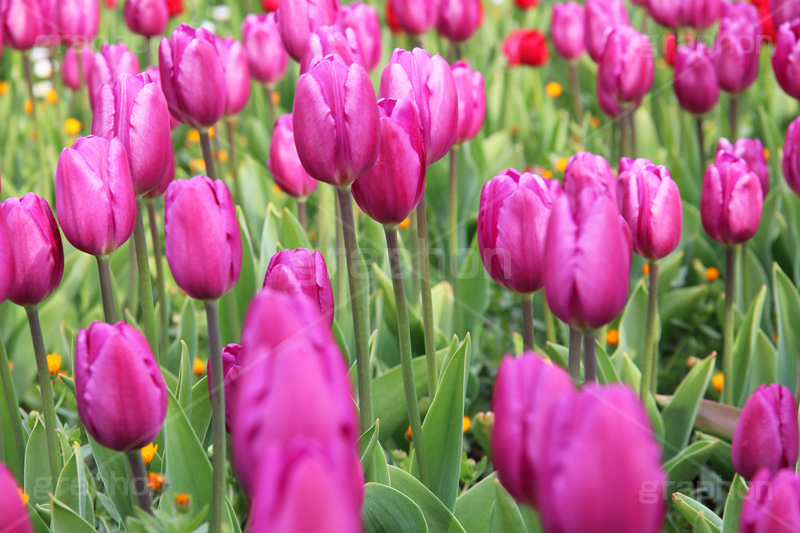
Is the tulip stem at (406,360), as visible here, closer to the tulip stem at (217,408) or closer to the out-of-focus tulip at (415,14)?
the tulip stem at (217,408)

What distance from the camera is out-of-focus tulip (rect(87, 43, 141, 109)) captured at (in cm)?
195

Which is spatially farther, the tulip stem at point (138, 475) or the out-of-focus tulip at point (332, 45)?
the out-of-focus tulip at point (332, 45)

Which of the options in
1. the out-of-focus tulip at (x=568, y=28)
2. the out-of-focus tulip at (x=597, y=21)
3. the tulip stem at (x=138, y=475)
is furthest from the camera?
the out-of-focus tulip at (x=568, y=28)

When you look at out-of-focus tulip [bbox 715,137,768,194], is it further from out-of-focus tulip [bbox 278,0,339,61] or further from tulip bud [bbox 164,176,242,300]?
tulip bud [bbox 164,176,242,300]

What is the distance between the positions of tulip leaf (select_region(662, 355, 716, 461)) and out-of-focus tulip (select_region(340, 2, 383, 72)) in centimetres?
124

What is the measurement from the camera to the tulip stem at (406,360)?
4.10 feet

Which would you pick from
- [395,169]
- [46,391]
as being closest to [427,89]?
[395,169]

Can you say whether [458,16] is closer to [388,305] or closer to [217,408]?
[388,305]

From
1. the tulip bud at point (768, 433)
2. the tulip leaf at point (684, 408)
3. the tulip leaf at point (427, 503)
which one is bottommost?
the tulip leaf at point (684, 408)

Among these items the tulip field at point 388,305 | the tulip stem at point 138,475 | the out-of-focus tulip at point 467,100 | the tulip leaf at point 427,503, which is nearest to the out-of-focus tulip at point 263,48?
the tulip field at point 388,305

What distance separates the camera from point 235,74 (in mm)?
2047

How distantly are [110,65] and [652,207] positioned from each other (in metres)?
1.35

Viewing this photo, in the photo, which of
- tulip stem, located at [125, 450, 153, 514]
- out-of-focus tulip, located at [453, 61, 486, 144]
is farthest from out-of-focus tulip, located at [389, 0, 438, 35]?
tulip stem, located at [125, 450, 153, 514]

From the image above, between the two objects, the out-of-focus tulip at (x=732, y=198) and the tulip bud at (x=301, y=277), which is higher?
the tulip bud at (x=301, y=277)
